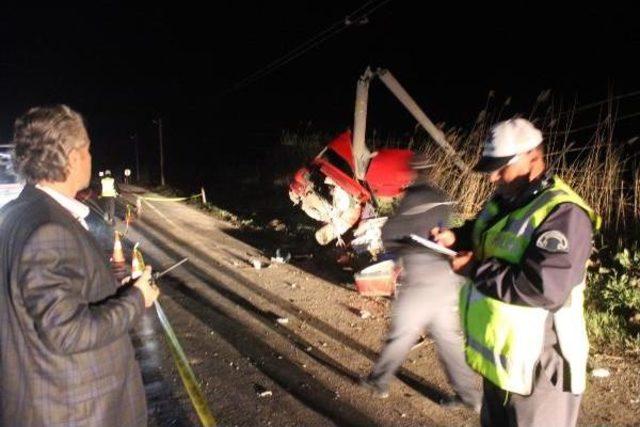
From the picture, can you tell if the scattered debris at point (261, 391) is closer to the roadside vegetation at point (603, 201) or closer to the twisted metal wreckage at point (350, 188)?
the twisted metal wreckage at point (350, 188)

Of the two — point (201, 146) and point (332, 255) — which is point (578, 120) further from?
point (201, 146)

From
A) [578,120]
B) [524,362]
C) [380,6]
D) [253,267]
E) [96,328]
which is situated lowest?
[253,267]

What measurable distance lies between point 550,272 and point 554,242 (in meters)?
0.12

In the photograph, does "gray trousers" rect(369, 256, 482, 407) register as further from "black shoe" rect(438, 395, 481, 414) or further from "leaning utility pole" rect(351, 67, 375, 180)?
"leaning utility pole" rect(351, 67, 375, 180)

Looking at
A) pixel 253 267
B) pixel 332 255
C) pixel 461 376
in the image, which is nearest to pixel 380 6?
pixel 332 255

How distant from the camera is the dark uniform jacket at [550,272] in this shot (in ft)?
6.93

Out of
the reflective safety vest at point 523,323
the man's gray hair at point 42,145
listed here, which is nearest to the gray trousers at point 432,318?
the reflective safety vest at point 523,323

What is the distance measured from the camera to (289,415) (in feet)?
13.3

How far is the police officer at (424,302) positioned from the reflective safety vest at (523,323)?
5.74 feet

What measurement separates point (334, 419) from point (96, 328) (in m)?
2.56

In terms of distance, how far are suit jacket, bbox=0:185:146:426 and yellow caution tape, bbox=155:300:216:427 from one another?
5.39 ft

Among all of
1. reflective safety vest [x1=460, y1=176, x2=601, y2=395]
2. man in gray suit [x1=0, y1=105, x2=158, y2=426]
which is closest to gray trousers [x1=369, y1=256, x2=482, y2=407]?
reflective safety vest [x1=460, y1=176, x2=601, y2=395]

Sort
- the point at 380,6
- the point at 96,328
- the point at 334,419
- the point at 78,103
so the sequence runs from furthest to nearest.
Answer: the point at 78,103 < the point at 380,6 < the point at 334,419 < the point at 96,328

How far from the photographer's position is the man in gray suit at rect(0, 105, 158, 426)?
1.80 m
